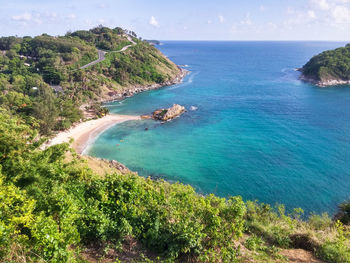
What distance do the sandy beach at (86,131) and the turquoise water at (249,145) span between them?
2.32m

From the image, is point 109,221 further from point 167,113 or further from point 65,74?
point 65,74

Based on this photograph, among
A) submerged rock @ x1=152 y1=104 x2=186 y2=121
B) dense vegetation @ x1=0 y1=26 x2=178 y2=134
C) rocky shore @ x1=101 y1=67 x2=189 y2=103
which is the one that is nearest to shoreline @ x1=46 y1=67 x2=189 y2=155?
dense vegetation @ x1=0 y1=26 x2=178 y2=134

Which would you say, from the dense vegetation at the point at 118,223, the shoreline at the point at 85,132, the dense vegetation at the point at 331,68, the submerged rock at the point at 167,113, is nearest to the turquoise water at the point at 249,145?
the shoreline at the point at 85,132

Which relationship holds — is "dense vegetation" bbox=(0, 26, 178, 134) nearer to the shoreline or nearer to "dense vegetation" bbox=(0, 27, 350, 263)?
the shoreline

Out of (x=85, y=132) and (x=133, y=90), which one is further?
(x=133, y=90)

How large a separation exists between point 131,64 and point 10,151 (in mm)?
88623

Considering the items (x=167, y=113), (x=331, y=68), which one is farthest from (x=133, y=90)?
(x=331, y=68)

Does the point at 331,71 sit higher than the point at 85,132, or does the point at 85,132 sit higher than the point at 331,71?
the point at 331,71

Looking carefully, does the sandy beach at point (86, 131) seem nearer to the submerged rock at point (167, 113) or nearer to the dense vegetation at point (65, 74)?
the dense vegetation at point (65, 74)

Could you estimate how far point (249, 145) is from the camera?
148 ft

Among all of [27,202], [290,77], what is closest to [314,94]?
[290,77]

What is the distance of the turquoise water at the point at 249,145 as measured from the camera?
32.9 meters

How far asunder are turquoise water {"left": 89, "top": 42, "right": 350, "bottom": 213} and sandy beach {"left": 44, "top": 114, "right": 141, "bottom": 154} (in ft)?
7.63

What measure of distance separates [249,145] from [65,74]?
71.0 m
